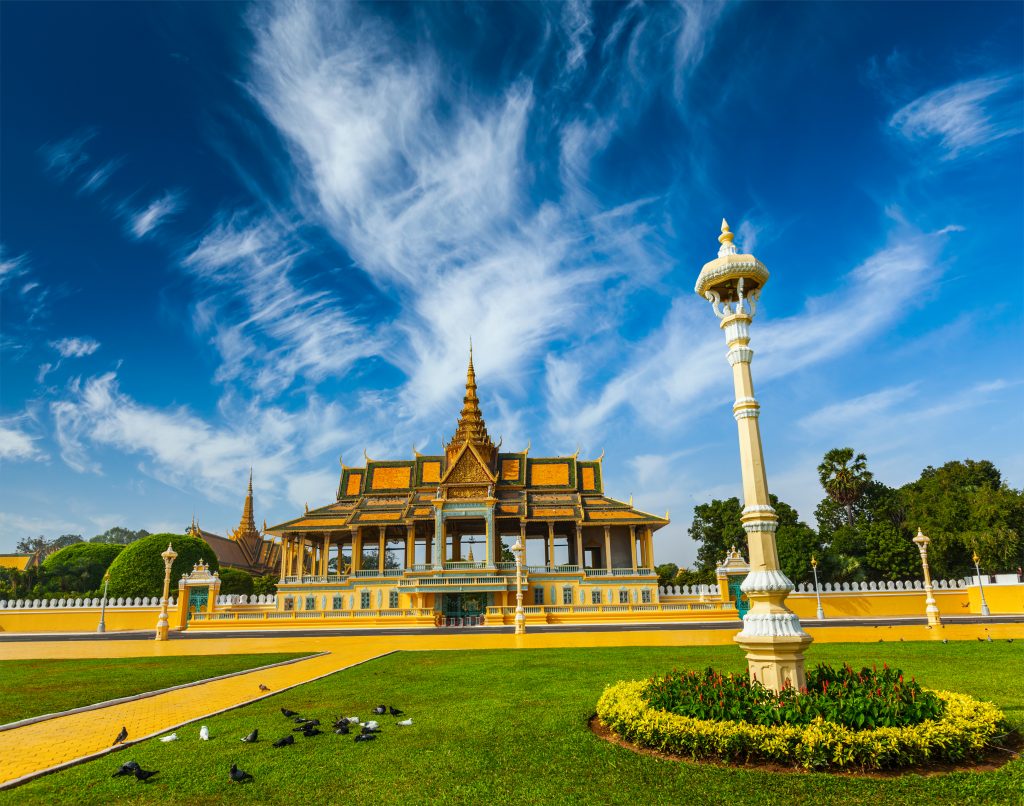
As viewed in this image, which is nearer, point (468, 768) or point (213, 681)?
point (468, 768)

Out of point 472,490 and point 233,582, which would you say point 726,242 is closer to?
point 472,490

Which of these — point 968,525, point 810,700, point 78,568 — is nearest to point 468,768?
point 810,700

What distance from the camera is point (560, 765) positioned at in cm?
618

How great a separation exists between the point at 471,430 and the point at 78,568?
1335 inches

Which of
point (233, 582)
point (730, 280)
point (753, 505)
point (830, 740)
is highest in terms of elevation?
point (730, 280)

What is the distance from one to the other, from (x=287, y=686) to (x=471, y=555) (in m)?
41.7

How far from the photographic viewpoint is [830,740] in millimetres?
5910

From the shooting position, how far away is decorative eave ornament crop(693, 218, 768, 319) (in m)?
9.02

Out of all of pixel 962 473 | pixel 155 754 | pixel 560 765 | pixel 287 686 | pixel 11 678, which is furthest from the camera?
pixel 962 473

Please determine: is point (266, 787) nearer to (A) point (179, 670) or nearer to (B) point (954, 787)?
(B) point (954, 787)

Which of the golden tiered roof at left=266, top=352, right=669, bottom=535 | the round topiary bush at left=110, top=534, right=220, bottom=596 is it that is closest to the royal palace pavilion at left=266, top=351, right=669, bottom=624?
the golden tiered roof at left=266, top=352, right=669, bottom=535

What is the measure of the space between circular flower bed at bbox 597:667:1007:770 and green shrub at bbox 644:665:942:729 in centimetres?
1

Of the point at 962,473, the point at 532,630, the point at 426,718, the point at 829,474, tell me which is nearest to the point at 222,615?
the point at 532,630

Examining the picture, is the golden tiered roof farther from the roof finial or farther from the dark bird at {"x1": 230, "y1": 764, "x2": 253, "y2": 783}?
the dark bird at {"x1": 230, "y1": 764, "x2": 253, "y2": 783}
